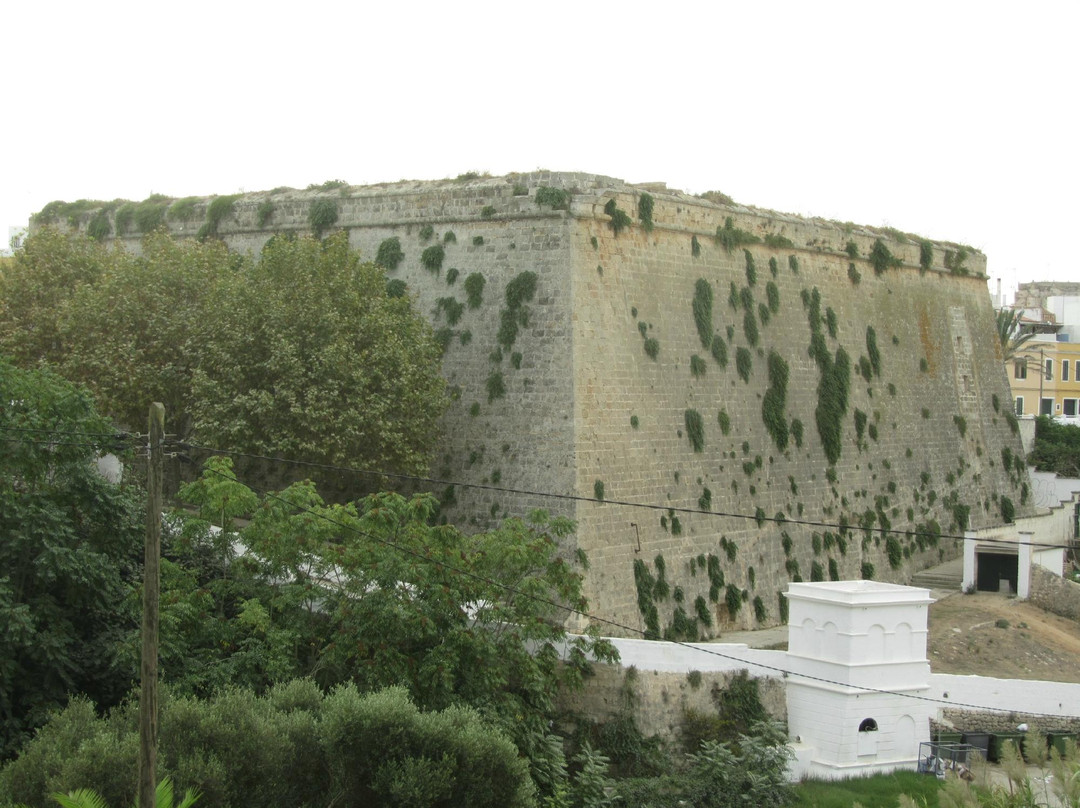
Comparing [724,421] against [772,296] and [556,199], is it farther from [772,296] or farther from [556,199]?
[556,199]

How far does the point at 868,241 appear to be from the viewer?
3181cm

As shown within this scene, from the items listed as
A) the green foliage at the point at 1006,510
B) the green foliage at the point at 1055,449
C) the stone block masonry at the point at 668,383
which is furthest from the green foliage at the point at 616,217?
the green foliage at the point at 1055,449

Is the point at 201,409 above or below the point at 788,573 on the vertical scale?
above

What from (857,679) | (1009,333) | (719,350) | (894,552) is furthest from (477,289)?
(1009,333)

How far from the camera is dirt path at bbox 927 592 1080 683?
79.7 ft

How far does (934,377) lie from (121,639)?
75.4 feet

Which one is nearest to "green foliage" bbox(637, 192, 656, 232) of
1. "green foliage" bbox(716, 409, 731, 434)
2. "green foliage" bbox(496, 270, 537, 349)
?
"green foliage" bbox(496, 270, 537, 349)

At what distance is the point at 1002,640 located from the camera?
25375 mm

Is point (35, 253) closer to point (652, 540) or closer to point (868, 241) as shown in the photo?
point (652, 540)

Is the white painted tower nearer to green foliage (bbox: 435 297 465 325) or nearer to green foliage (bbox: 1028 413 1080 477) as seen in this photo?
green foliage (bbox: 435 297 465 325)

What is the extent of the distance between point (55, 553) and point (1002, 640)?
17.5 meters

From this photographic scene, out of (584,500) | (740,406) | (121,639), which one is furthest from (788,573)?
(121,639)

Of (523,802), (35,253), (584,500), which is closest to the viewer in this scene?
(523,802)

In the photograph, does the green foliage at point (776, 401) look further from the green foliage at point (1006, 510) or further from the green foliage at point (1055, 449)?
the green foliage at point (1055, 449)
